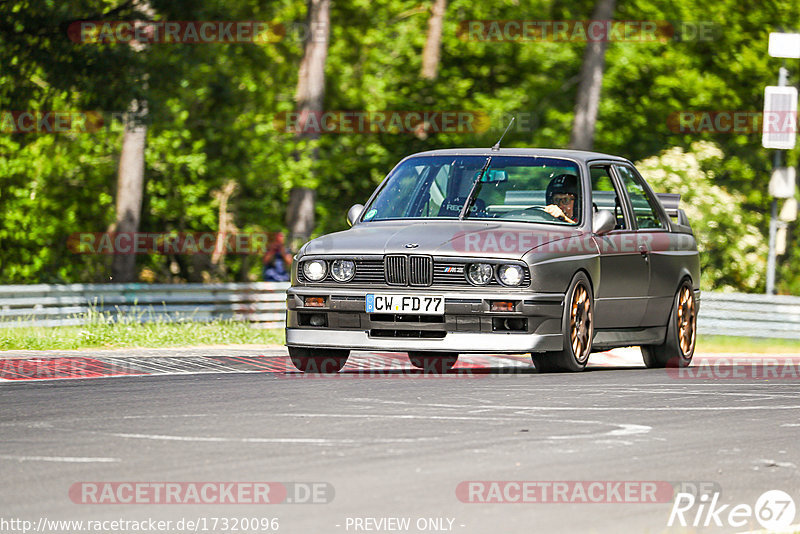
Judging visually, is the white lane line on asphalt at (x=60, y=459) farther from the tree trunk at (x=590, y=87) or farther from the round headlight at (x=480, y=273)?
the tree trunk at (x=590, y=87)

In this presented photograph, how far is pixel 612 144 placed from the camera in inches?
1777

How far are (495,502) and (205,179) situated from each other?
2950 centimetres

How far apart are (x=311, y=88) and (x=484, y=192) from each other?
22.1 metres

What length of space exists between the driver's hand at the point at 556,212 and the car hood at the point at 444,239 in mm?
250

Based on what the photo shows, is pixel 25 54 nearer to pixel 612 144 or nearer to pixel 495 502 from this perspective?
pixel 495 502

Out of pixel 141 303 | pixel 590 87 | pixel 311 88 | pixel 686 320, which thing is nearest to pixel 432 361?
pixel 686 320

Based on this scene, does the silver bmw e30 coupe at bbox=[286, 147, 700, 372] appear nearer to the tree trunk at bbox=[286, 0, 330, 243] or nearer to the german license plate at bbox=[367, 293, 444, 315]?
the german license plate at bbox=[367, 293, 444, 315]

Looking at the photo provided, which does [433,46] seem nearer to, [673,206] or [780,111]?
[780,111]

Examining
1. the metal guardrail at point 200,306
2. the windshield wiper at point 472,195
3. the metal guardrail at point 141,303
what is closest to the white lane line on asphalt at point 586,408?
the windshield wiper at point 472,195

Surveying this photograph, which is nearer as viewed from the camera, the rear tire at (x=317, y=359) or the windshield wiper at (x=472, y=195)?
the rear tire at (x=317, y=359)

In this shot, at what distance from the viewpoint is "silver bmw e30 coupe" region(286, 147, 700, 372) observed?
11.2m

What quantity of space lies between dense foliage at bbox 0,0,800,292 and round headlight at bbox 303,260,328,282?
35.4ft

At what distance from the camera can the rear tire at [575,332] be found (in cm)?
1148

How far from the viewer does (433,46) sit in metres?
44.9
